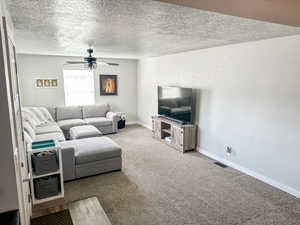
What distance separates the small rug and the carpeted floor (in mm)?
242

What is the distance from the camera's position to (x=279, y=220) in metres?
2.46

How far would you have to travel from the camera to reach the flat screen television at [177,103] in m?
4.61

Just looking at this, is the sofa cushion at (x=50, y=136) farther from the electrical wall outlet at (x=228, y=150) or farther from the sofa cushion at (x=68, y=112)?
the electrical wall outlet at (x=228, y=150)

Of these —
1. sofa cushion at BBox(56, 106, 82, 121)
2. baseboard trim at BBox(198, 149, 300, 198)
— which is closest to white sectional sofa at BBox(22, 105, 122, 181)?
sofa cushion at BBox(56, 106, 82, 121)

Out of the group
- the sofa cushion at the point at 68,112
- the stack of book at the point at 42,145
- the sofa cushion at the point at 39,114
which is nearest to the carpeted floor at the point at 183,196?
the stack of book at the point at 42,145

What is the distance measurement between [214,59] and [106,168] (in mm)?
3005

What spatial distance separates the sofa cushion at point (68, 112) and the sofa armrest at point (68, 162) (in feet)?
10.0

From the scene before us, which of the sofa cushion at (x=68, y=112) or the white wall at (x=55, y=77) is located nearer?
the white wall at (x=55, y=77)

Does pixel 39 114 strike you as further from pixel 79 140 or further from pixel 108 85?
pixel 108 85

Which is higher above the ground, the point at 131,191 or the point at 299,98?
the point at 299,98

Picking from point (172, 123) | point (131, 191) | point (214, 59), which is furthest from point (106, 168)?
point (214, 59)

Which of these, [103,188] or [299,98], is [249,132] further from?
[103,188]

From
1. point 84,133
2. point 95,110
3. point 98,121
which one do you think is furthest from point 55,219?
point 95,110

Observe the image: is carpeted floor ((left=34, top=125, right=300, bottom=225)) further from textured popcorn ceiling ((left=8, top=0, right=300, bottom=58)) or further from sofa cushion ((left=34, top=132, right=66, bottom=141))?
textured popcorn ceiling ((left=8, top=0, right=300, bottom=58))
